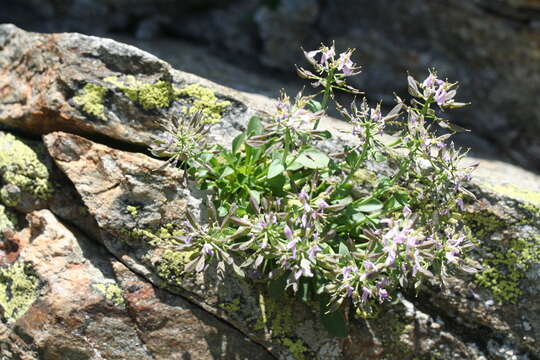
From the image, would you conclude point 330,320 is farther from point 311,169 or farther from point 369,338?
point 311,169

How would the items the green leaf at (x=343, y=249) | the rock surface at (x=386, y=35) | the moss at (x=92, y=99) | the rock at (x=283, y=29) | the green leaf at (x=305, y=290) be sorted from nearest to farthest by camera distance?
1. the green leaf at (x=343, y=249)
2. the green leaf at (x=305, y=290)
3. the moss at (x=92, y=99)
4. the rock surface at (x=386, y=35)
5. the rock at (x=283, y=29)

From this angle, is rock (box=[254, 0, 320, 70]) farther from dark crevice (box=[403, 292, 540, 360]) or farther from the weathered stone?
the weathered stone

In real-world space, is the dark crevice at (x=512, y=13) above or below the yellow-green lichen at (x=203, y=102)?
above

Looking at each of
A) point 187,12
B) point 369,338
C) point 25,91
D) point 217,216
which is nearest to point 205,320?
point 217,216

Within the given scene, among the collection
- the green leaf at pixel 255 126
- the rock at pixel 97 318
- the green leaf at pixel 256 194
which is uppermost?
the green leaf at pixel 255 126

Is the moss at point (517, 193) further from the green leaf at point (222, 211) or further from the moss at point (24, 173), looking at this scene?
the moss at point (24, 173)

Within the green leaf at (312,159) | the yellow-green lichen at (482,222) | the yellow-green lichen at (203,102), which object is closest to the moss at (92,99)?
the yellow-green lichen at (203,102)

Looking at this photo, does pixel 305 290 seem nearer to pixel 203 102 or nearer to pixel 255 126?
pixel 255 126

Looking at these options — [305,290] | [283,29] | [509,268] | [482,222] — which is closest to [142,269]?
[305,290]
